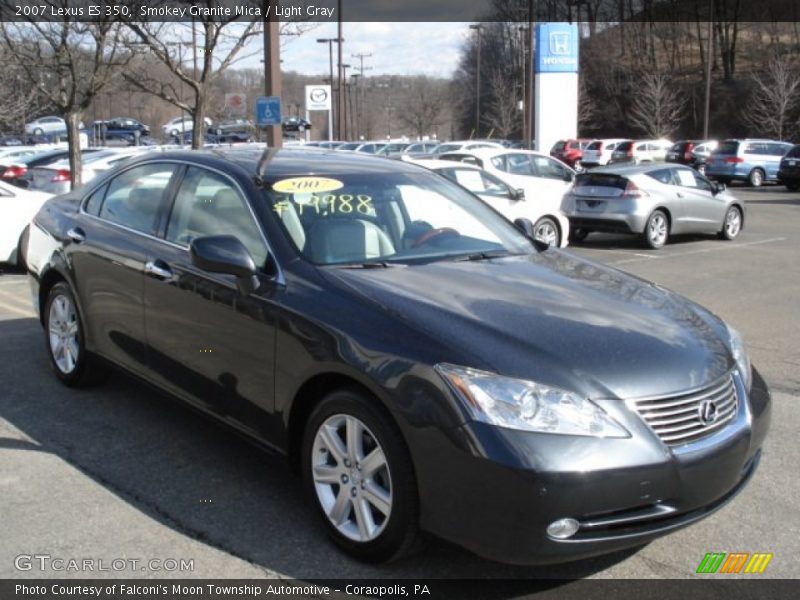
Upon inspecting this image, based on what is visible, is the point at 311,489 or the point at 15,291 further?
the point at 15,291

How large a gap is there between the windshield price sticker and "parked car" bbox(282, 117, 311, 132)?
45134mm

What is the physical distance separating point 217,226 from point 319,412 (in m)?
1.34

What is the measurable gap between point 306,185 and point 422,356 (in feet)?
4.86

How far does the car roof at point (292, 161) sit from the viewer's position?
14.3ft

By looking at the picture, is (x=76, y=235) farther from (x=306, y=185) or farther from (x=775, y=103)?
(x=775, y=103)

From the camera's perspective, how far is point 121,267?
480cm

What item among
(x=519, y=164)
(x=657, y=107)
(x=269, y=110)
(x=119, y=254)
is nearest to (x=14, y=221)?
(x=269, y=110)

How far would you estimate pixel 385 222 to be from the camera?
13.9 feet

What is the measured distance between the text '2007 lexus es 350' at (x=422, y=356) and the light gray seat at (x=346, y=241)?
0.03ft

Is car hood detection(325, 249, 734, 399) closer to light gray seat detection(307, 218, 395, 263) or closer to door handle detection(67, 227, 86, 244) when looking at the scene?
light gray seat detection(307, 218, 395, 263)

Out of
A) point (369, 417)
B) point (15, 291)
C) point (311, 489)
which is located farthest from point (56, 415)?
point (15, 291)

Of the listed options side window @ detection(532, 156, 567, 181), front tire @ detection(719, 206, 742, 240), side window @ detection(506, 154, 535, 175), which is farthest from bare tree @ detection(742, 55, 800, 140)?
side window @ detection(506, 154, 535, 175)

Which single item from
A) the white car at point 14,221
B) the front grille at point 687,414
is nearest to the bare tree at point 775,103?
the white car at point 14,221

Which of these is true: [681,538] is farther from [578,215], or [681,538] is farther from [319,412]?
[578,215]
